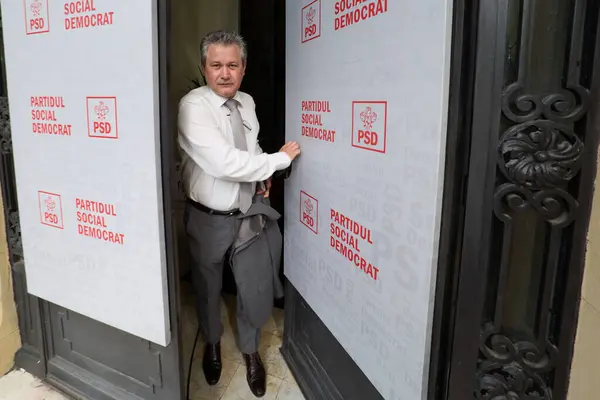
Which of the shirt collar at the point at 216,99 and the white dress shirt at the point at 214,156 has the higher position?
the shirt collar at the point at 216,99

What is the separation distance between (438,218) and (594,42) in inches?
16.2

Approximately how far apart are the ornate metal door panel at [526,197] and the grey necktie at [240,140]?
0.98 m

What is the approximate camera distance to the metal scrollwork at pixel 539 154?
2.57 feet

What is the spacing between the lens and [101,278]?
1.52 metres

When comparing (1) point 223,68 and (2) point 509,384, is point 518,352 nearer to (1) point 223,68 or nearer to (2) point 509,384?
(2) point 509,384

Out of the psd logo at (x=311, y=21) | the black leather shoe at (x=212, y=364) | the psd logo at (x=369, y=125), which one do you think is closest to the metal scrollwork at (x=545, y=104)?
the psd logo at (x=369, y=125)

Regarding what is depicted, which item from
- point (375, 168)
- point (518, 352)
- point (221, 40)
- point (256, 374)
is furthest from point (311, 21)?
point (256, 374)

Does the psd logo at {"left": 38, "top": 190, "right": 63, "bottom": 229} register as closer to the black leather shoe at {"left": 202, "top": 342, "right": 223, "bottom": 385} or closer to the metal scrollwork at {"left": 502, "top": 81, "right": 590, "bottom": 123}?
the black leather shoe at {"left": 202, "top": 342, "right": 223, "bottom": 385}

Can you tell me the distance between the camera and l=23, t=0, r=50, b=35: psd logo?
1.39 metres

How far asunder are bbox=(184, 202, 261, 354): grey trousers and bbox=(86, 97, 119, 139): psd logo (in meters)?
0.52

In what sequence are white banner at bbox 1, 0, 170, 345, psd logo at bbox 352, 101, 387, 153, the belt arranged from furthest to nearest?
the belt → white banner at bbox 1, 0, 170, 345 → psd logo at bbox 352, 101, 387, 153

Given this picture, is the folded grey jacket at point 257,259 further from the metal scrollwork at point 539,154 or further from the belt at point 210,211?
the metal scrollwork at point 539,154

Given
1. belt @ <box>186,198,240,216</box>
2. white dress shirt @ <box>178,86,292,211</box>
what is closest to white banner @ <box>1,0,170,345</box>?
white dress shirt @ <box>178,86,292,211</box>

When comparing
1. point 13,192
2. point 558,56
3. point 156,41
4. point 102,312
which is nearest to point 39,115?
point 13,192
